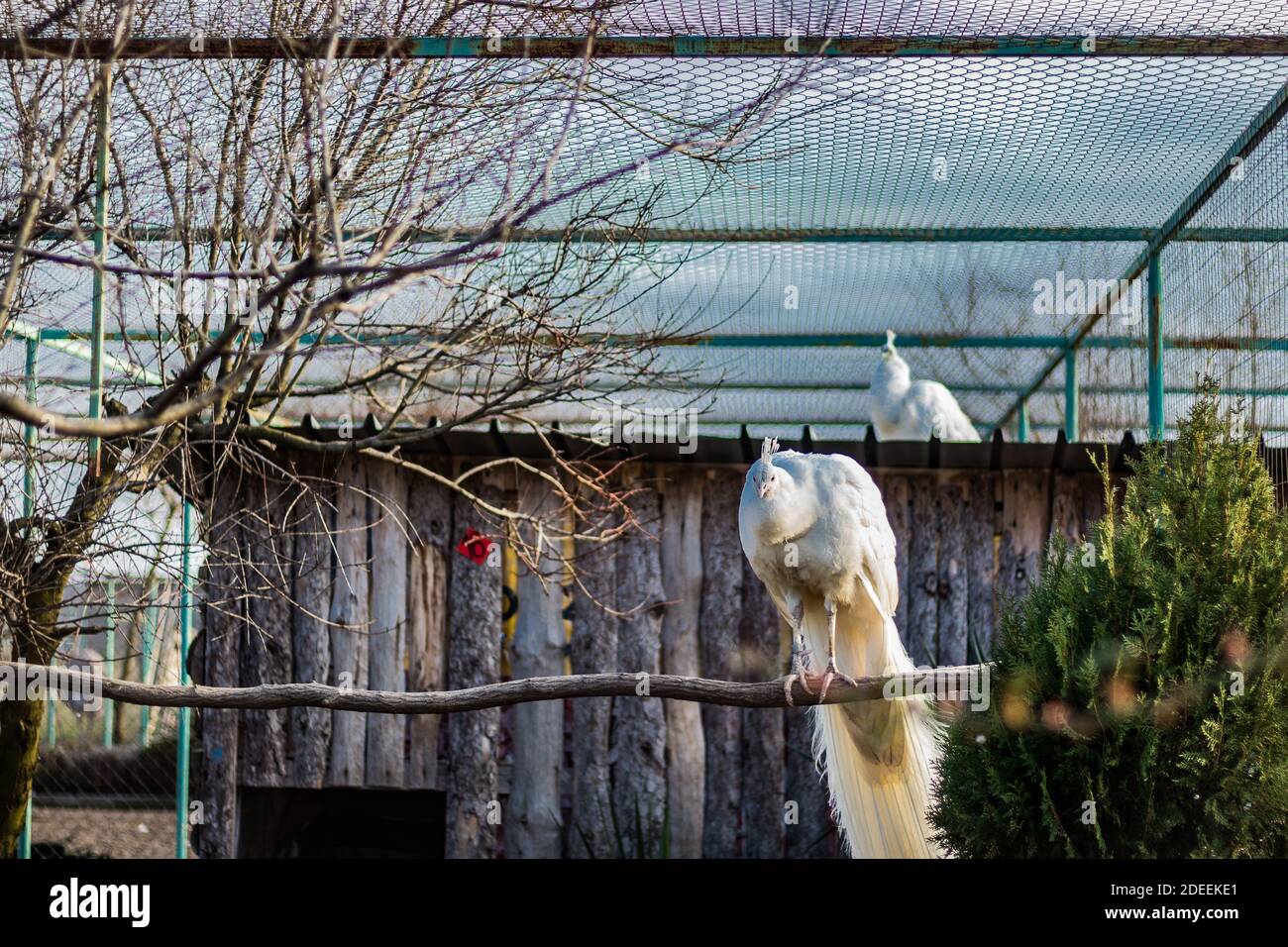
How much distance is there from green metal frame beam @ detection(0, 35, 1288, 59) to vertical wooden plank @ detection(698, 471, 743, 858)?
344cm

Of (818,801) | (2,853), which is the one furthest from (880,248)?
(2,853)

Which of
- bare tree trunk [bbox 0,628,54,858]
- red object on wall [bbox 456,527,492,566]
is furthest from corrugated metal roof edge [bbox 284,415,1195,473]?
bare tree trunk [bbox 0,628,54,858]

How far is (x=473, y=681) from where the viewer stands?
788cm

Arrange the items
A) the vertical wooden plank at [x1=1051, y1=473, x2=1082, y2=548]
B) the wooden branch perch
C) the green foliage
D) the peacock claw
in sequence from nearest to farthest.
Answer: the green foliage, the wooden branch perch, the peacock claw, the vertical wooden plank at [x1=1051, y1=473, x2=1082, y2=548]

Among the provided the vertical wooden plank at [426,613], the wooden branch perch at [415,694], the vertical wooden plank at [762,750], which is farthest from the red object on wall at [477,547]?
the wooden branch perch at [415,694]

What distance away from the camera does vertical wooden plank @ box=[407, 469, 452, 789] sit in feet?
25.8

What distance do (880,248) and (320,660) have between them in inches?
163

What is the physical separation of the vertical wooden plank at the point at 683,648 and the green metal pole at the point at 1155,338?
8.81ft

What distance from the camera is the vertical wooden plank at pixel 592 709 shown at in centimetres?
779

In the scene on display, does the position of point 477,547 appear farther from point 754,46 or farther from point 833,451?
point 754,46

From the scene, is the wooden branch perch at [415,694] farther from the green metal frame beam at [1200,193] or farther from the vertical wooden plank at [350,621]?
the green metal frame beam at [1200,193]

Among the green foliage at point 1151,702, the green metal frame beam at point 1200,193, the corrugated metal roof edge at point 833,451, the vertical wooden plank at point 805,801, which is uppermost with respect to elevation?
the green metal frame beam at point 1200,193

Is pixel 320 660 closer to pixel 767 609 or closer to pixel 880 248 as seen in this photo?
pixel 767 609

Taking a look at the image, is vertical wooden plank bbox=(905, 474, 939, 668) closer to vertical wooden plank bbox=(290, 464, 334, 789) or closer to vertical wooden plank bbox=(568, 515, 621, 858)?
vertical wooden plank bbox=(568, 515, 621, 858)
